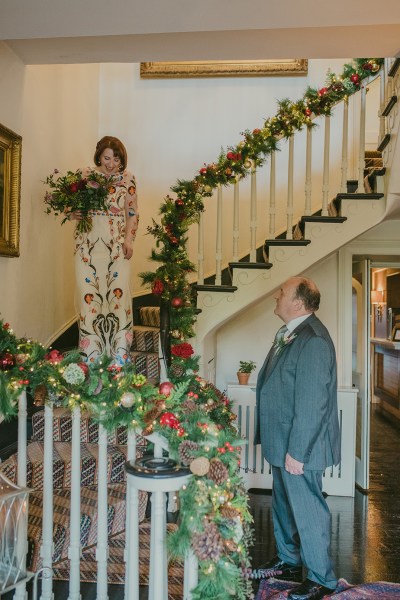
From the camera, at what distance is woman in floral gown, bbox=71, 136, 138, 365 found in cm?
368

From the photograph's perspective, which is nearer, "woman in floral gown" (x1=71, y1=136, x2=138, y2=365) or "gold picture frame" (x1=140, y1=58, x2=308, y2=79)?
"woman in floral gown" (x1=71, y1=136, x2=138, y2=365)

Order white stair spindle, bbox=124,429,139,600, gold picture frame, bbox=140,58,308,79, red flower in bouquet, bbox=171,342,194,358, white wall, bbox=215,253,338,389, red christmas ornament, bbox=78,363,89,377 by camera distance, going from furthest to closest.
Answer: gold picture frame, bbox=140,58,308,79, white wall, bbox=215,253,338,389, red flower in bouquet, bbox=171,342,194,358, red christmas ornament, bbox=78,363,89,377, white stair spindle, bbox=124,429,139,600

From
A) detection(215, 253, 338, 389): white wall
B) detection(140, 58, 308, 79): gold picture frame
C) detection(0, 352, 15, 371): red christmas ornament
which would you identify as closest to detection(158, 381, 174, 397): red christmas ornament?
detection(0, 352, 15, 371): red christmas ornament

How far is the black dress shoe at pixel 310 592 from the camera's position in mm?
2572

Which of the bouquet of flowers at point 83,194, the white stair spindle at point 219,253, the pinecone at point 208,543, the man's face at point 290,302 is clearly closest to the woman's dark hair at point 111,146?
the bouquet of flowers at point 83,194

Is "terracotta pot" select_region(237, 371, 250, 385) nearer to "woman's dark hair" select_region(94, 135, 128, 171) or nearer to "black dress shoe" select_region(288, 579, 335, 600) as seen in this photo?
"woman's dark hair" select_region(94, 135, 128, 171)

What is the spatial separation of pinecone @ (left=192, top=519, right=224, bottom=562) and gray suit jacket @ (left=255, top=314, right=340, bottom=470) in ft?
3.37

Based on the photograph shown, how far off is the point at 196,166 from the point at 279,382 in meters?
3.64

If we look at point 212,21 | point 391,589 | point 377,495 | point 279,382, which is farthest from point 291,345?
point 377,495

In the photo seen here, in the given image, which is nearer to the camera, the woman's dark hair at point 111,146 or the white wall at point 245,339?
the woman's dark hair at point 111,146

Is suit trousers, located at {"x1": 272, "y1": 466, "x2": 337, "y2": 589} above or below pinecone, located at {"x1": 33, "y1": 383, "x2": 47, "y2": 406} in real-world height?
below

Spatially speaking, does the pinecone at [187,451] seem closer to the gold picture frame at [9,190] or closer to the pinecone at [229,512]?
the pinecone at [229,512]

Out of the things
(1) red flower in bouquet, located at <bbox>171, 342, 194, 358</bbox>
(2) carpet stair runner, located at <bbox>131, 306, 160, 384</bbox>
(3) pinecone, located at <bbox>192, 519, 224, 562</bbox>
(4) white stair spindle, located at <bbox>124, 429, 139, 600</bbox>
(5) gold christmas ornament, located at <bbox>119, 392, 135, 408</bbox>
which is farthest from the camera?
(2) carpet stair runner, located at <bbox>131, 306, 160, 384</bbox>

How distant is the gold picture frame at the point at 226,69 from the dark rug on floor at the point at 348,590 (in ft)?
15.9
